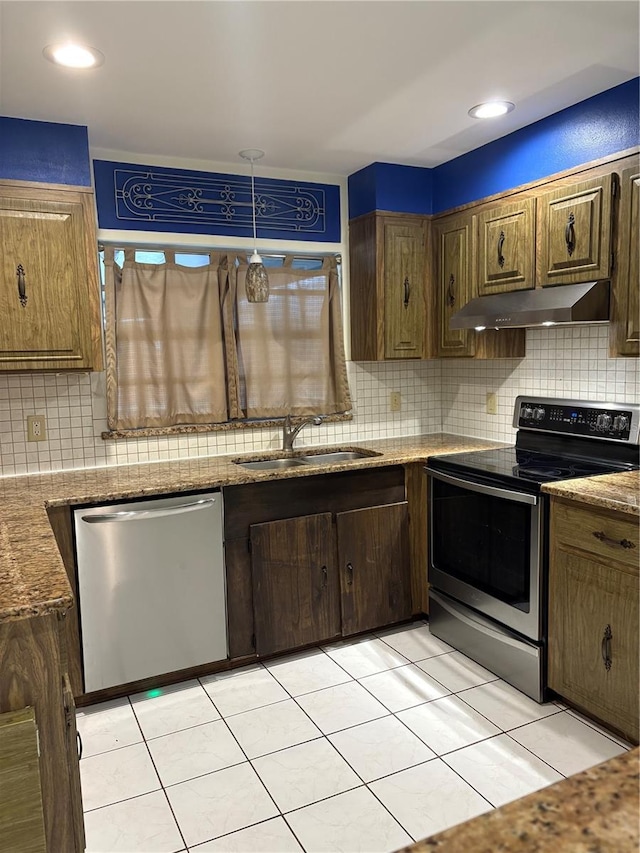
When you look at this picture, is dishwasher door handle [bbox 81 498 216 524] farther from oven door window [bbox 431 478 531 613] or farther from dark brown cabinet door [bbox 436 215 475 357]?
dark brown cabinet door [bbox 436 215 475 357]

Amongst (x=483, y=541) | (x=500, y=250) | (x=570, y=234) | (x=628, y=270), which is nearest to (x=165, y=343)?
(x=500, y=250)

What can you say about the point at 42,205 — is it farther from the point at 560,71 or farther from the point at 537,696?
the point at 537,696

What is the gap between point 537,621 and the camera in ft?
8.55

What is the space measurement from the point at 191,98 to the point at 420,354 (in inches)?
71.0

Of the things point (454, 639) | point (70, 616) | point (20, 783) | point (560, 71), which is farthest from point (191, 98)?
point (454, 639)

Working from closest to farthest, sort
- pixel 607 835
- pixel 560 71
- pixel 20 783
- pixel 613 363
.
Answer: pixel 607 835 → pixel 20 783 → pixel 560 71 → pixel 613 363

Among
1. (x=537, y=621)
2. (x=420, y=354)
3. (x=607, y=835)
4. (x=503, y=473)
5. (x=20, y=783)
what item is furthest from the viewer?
(x=420, y=354)

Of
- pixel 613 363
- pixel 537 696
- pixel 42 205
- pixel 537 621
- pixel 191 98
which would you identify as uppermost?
pixel 191 98

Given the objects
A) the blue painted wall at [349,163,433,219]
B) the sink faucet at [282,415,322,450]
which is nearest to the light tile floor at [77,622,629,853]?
the sink faucet at [282,415,322,450]

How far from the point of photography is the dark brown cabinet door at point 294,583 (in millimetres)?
3002

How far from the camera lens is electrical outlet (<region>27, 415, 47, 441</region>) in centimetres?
310

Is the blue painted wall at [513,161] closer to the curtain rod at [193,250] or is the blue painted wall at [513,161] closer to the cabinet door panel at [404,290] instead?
the cabinet door panel at [404,290]

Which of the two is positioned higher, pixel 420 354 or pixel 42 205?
pixel 42 205

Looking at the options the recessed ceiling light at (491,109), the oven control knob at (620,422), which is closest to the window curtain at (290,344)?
the recessed ceiling light at (491,109)
